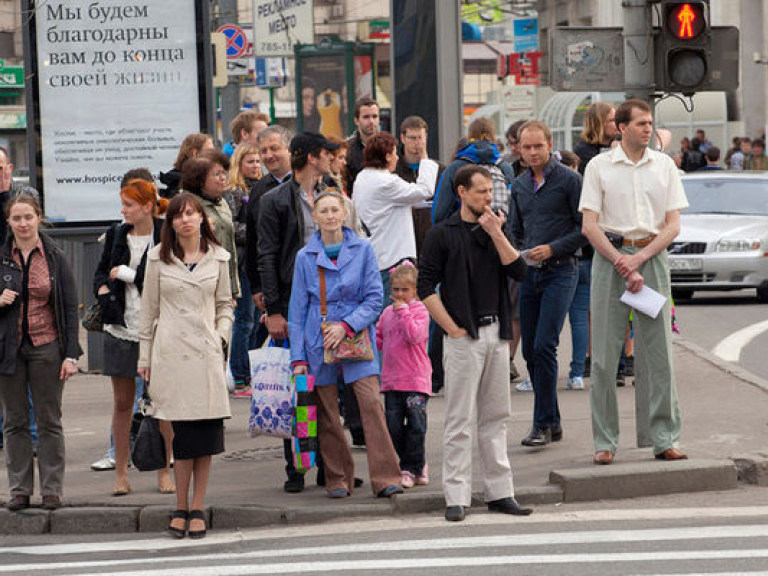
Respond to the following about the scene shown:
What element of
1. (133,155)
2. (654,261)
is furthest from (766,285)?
(654,261)

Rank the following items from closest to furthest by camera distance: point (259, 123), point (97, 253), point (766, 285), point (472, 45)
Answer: point (259, 123) < point (97, 253) < point (766, 285) < point (472, 45)

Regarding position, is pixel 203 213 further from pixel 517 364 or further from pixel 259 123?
pixel 517 364

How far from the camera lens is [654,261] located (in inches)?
377

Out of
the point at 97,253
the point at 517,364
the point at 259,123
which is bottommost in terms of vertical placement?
the point at 517,364

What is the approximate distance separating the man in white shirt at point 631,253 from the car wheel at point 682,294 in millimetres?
11909

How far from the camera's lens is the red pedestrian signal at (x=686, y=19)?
34.6 feet

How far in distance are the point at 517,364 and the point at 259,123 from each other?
3.62 m

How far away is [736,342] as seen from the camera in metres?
16.7

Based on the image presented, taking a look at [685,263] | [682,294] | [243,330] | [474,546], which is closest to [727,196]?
[682,294]

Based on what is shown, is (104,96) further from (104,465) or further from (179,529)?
(179,529)

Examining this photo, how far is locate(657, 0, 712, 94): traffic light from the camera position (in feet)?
34.6

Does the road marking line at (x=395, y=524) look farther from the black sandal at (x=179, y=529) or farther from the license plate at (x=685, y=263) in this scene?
the license plate at (x=685, y=263)

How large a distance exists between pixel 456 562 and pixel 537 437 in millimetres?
2968

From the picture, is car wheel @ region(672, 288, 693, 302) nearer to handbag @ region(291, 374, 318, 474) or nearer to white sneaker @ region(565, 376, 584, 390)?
white sneaker @ region(565, 376, 584, 390)
